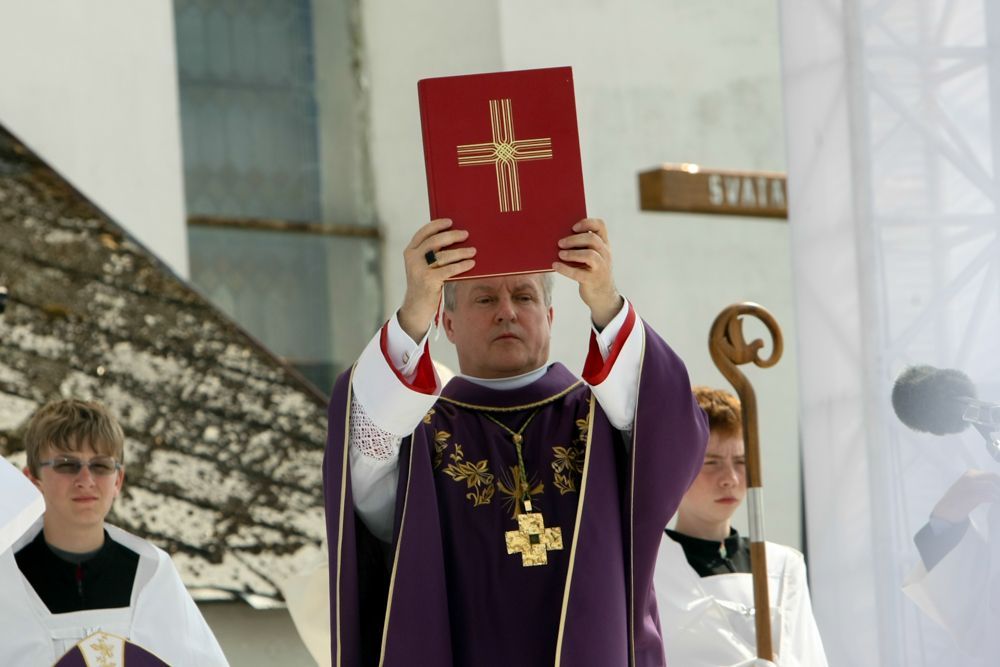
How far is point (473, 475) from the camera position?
3656mm

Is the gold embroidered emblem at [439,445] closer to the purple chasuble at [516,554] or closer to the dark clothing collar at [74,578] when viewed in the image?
the purple chasuble at [516,554]

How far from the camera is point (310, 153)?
9.45 meters

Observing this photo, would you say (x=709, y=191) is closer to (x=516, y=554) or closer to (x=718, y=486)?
(x=718, y=486)

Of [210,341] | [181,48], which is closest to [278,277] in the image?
[181,48]

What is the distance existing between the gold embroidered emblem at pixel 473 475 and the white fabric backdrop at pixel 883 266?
0.79 meters

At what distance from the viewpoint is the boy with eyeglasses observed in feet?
14.6

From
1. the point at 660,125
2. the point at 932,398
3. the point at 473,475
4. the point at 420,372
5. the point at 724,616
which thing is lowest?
the point at 724,616

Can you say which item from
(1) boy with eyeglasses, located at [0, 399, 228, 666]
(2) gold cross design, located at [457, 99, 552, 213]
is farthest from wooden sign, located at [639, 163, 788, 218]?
(2) gold cross design, located at [457, 99, 552, 213]

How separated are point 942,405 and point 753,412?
137 centimetres

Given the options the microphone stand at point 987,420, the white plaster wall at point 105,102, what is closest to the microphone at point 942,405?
the microphone stand at point 987,420

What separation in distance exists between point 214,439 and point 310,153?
3368 millimetres

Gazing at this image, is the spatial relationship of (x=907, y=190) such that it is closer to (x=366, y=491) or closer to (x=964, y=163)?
(x=964, y=163)

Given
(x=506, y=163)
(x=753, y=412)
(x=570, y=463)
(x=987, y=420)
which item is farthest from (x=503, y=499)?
(x=753, y=412)

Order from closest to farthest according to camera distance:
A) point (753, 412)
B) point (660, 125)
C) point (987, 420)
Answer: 1. point (987, 420)
2. point (753, 412)
3. point (660, 125)
